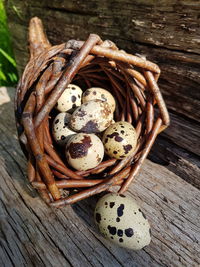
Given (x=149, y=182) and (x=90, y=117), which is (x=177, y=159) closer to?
(x=149, y=182)

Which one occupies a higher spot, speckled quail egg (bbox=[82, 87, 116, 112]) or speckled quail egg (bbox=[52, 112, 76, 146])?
speckled quail egg (bbox=[82, 87, 116, 112])

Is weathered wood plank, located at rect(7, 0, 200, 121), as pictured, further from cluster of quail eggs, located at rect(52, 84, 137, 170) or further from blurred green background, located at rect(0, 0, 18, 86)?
blurred green background, located at rect(0, 0, 18, 86)

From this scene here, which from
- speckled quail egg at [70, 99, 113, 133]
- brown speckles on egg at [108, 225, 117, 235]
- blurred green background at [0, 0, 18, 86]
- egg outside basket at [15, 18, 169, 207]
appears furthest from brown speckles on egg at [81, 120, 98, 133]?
blurred green background at [0, 0, 18, 86]

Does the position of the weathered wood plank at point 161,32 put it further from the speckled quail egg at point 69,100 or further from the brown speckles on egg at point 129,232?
the brown speckles on egg at point 129,232

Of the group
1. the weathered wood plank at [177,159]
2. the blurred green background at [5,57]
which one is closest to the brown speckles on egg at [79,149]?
the weathered wood plank at [177,159]

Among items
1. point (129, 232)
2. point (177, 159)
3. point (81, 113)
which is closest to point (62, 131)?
point (81, 113)

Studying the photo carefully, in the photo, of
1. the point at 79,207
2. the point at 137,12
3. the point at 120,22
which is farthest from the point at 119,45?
the point at 79,207

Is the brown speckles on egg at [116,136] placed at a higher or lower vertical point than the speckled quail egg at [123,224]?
higher

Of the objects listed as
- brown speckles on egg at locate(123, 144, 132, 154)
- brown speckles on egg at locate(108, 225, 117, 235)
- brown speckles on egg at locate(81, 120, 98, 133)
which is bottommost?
brown speckles on egg at locate(108, 225, 117, 235)
